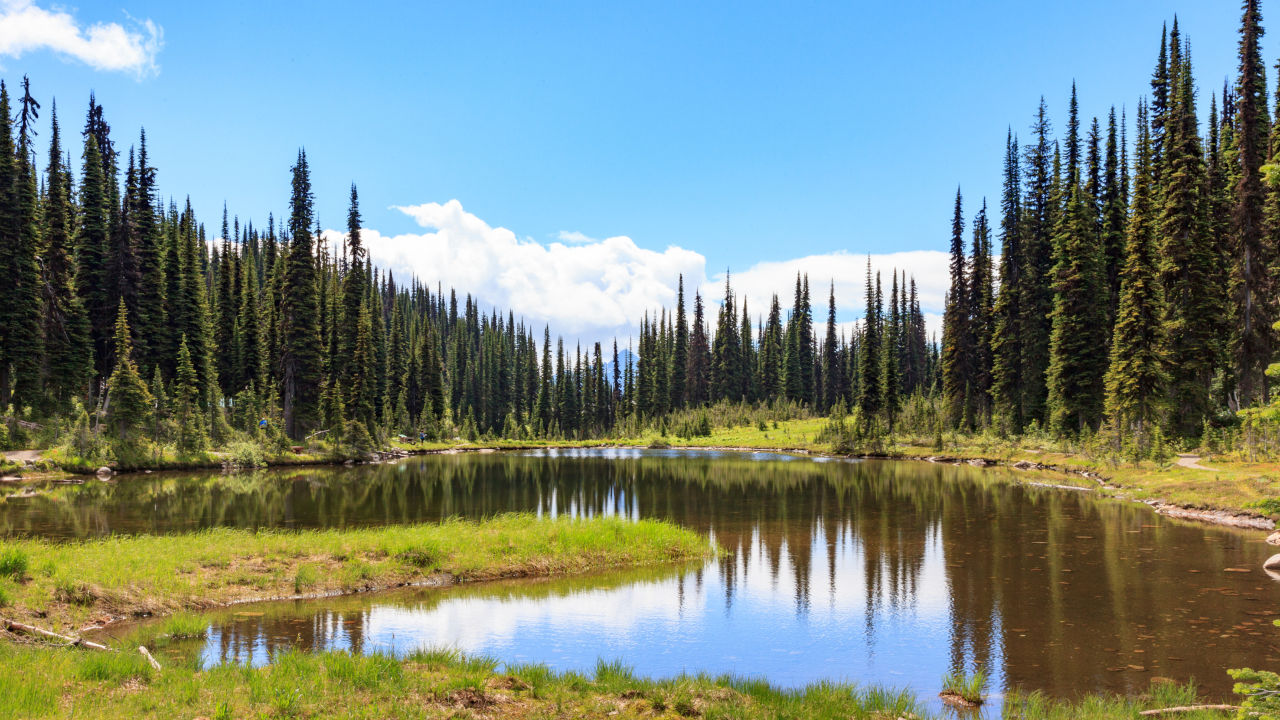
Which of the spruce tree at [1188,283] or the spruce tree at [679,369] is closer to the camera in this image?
the spruce tree at [1188,283]

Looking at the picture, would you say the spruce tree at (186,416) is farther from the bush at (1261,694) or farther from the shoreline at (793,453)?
the bush at (1261,694)

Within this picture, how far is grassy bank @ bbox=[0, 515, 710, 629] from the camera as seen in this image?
1528 centimetres

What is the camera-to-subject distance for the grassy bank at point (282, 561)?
15281mm

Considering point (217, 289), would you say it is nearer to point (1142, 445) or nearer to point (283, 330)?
point (283, 330)

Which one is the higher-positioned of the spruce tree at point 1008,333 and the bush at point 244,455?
the spruce tree at point 1008,333

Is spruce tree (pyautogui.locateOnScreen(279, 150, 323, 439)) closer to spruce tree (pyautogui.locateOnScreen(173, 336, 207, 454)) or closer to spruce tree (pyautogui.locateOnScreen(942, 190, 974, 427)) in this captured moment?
spruce tree (pyautogui.locateOnScreen(173, 336, 207, 454))

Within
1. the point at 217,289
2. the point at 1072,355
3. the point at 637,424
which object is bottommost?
the point at 637,424

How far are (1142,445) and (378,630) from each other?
143 feet

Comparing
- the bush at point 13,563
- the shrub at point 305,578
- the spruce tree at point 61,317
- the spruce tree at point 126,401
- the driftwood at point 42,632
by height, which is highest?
the spruce tree at point 61,317

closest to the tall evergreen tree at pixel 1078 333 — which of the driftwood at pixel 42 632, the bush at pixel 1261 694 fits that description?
the bush at pixel 1261 694

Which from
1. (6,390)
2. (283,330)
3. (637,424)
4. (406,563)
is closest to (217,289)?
(283,330)

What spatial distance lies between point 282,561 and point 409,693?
11.8 m

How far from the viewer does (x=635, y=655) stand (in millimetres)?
13914

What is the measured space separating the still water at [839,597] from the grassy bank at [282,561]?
116 centimetres
